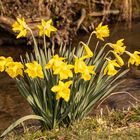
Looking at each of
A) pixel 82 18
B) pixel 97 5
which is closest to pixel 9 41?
pixel 82 18

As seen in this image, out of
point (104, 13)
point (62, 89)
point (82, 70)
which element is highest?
point (82, 70)

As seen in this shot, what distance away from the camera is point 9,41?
8.70m

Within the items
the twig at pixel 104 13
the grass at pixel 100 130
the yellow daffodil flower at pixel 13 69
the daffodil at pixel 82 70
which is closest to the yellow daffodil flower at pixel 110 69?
the daffodil at pixel 82 70

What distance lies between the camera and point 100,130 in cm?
411

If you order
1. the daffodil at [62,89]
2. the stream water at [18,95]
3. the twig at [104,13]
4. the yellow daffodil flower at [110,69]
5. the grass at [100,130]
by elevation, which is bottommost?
the stream water at [18,95]

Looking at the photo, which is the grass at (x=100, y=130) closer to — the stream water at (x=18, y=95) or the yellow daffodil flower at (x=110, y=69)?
the yellow daffodil flower at (x=110, y=69)

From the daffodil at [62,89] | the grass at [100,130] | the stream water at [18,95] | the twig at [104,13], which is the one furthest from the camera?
the twig at [104,13]

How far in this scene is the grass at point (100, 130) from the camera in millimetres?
3938

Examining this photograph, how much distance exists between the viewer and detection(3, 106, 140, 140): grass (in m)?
3.94

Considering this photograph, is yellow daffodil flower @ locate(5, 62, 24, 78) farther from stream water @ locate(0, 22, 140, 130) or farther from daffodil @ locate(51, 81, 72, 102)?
stream water @ locate(0, 22, 140, 130)

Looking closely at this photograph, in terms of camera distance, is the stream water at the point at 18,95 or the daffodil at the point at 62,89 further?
the stream water at the point at 18,95

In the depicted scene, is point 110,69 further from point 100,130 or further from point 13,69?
point 13,69

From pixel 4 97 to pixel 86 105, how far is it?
2420mm

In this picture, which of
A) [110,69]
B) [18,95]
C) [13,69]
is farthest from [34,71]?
[18,95]
